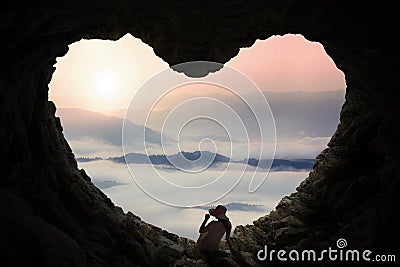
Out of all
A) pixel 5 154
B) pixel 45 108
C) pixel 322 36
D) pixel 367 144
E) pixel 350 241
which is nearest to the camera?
pixel 5 154

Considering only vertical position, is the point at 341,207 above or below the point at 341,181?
below

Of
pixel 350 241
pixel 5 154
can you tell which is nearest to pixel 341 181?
pixel 350 241

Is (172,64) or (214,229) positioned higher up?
(172,64)

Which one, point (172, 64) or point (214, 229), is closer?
point (172, 64)

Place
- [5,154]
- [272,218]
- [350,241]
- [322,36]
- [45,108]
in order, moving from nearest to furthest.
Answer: [5,154] < [322,36] < [350,241] < [45,108] < [272,218]

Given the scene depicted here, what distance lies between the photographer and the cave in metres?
5.54

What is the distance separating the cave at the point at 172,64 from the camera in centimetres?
554

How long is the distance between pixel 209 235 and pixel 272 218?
6.27 feet

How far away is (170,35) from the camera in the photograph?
671 centimetres

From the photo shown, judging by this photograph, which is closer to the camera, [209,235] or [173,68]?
[173,68]

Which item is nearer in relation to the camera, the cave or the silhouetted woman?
the cave

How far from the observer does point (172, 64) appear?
23.7 feet

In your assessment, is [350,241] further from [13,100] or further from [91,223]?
[13,100]

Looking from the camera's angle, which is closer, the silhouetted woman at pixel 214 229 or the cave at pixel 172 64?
the cave at pixel 172 64
